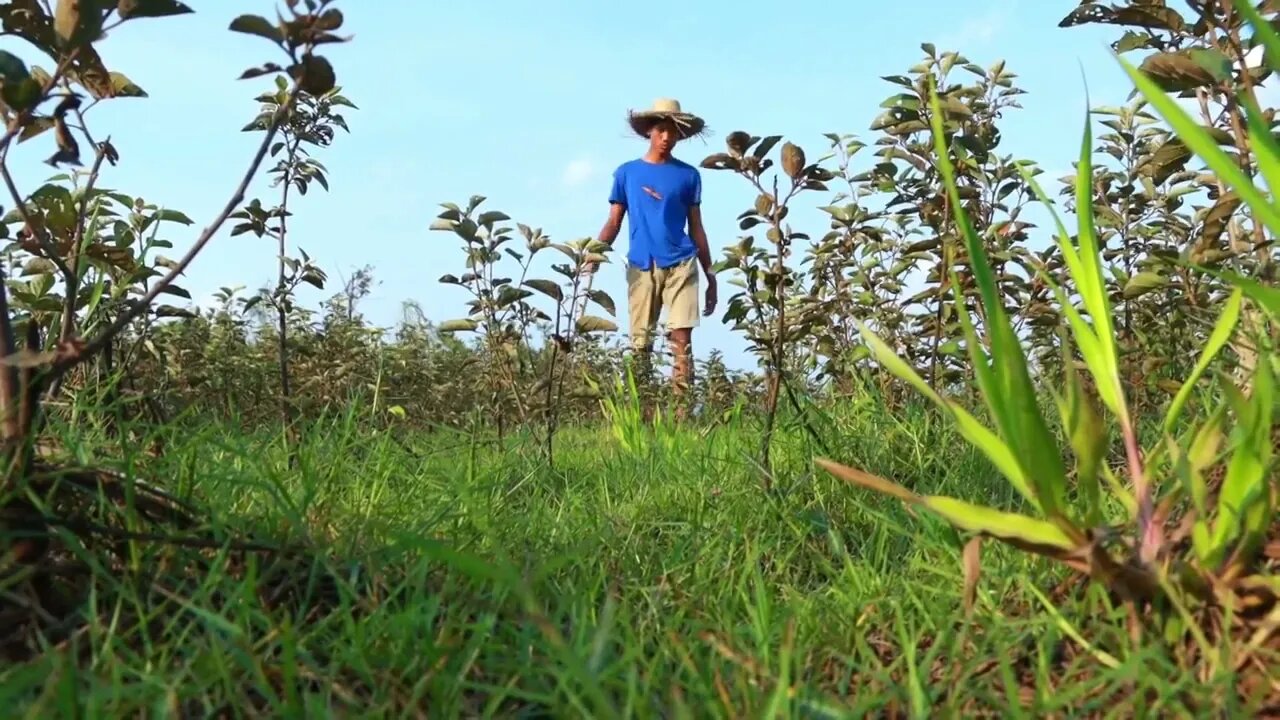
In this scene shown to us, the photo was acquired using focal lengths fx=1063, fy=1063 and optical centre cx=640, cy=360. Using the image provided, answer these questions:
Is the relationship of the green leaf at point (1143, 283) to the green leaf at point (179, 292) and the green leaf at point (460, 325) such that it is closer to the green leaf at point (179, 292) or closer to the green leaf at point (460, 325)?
the green leaf at point (460, 325)

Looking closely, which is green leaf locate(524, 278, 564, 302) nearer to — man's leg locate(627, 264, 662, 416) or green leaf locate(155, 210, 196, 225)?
green leaf locate(155, 210, 196, 225)

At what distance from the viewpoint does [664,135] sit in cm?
667

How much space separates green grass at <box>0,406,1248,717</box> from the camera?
119 centimetres

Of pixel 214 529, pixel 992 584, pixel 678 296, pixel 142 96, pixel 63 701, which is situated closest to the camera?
pixel 63 701

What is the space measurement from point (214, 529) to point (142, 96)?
0.99 metres

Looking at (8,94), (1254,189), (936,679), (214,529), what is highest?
(8,94)

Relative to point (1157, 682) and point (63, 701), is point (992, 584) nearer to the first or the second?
point (1157, 682)

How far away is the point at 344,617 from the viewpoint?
1.39 meters

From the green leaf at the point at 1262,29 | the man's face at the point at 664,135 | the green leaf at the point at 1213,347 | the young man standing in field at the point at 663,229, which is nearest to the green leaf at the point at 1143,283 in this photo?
the green leaf at the point at 1213,347

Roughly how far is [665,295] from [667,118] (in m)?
1.11

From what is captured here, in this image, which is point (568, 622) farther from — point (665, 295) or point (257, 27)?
point (665, 295)

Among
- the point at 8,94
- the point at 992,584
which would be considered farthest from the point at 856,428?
the point at 8,94

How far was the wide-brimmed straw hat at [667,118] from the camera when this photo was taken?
21.5ft

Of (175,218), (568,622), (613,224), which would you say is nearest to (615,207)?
(613,224)
